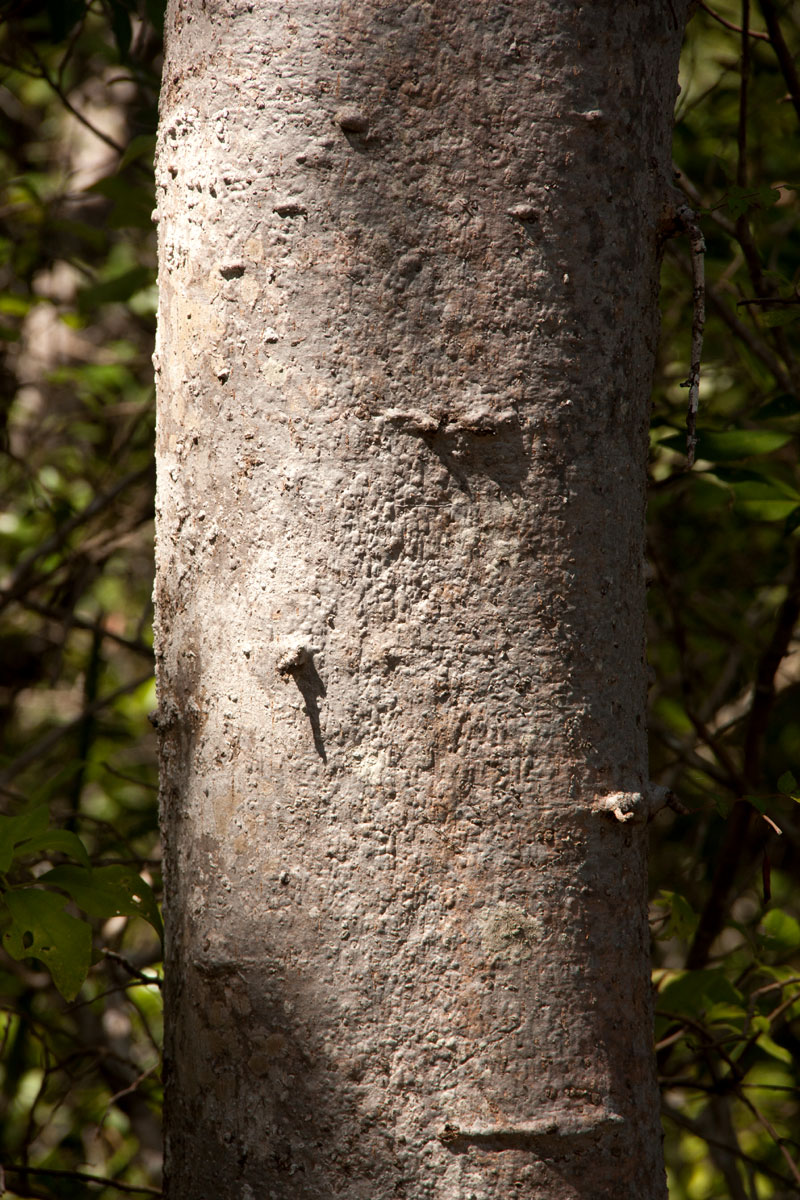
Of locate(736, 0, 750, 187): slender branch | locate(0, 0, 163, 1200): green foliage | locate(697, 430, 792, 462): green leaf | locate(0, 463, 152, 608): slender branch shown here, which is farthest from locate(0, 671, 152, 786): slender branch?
locate(736, 0, 750, 187): slender branch

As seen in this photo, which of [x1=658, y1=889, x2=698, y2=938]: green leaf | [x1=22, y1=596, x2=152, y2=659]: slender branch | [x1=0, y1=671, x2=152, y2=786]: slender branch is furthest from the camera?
[x1=0, y1=671, x2=152, y2=786]: slender branch

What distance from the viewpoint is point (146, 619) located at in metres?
2.95

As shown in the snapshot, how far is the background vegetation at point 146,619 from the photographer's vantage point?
148 centimetres

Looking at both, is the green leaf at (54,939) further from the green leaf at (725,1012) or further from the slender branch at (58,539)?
the slender branch at (58,539)

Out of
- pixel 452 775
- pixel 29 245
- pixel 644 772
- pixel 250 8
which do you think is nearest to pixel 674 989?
pixel 644 772

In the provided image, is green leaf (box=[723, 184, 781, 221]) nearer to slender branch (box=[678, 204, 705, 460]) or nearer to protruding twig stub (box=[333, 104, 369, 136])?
slender branch (box=[678, 204, 705, 460])

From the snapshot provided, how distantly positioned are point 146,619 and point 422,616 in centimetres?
234

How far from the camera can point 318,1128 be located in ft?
2.41

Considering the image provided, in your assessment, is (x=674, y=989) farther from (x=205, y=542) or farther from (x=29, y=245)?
(x=29, y=245)

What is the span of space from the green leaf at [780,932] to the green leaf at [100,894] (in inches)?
35.1

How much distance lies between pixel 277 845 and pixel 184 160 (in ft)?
1.85

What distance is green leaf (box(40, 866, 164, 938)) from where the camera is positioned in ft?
3.70

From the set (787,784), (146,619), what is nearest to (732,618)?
(787,784)

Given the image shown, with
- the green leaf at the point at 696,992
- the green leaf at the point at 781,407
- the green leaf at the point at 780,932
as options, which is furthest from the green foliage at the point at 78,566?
the green leaf at the point at 781,407
